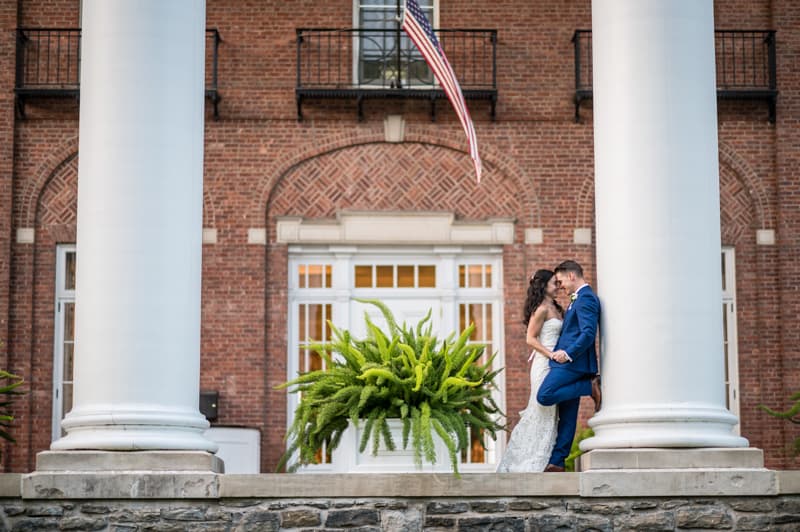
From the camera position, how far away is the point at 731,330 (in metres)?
17.9

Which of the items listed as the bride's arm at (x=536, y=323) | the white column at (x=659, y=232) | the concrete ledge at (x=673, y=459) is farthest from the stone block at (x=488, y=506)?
the bride's arm at (x=536, y=323)

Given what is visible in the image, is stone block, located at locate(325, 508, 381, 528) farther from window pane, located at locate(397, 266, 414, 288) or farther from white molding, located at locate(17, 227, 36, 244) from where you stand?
white molding, located at locate(17, 227, 36, 244)

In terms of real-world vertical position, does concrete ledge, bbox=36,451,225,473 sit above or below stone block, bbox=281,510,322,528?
above

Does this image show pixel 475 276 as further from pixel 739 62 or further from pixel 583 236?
pixel 739 62

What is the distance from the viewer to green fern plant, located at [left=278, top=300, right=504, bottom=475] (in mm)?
8484

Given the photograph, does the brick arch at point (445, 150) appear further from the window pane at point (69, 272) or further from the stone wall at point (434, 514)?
the stone wall at point (434, 514)

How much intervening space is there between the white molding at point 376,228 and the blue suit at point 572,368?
28.8ft

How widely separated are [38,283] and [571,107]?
781 cm

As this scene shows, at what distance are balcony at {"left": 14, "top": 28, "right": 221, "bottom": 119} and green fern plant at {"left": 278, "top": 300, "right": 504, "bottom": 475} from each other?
9.70m

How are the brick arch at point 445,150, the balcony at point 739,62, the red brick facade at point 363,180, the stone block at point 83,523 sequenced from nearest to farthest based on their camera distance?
the stone block at point 83,523 < the red brick facade at point 363,180 < the brick arch at point 445,150 < the balcony at point 739,62

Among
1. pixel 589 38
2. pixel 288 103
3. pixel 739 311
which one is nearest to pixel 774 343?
pixel 739 311

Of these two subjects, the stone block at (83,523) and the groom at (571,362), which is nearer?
the stone block at (83,523)

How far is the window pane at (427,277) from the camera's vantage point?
17.9 m

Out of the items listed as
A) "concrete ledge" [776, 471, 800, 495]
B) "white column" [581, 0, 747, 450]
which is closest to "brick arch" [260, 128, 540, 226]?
"white column" [581, 0, 747, 450]
